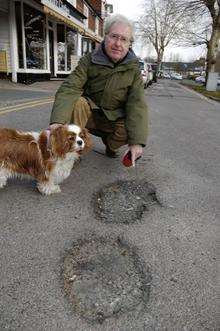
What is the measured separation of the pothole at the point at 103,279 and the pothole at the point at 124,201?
19.2 inches

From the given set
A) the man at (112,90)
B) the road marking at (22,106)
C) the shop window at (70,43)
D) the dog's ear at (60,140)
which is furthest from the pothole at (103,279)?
the shop window at (70,43)

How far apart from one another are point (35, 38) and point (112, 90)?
15.0 m

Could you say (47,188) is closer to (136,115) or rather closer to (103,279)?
(136,115)

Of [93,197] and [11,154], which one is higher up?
[11,154]

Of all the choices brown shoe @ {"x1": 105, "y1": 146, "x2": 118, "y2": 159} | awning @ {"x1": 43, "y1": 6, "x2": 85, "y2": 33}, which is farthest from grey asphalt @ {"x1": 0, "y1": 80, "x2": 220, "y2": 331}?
awning @ {"x1": 43, "y1": 6, "x2": 85, "y2": 33}

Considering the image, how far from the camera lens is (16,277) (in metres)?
2.42

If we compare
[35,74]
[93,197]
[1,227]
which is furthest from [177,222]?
[35,74]

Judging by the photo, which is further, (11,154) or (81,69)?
(81,69)

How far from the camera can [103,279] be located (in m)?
2.44

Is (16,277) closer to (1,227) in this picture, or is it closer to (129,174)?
(1,227)

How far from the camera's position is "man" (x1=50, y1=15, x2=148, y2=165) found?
390cm

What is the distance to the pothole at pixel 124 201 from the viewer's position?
3.43 metres

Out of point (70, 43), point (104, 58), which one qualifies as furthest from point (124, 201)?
point (70, 43)

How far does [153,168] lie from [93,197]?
4.85ft
